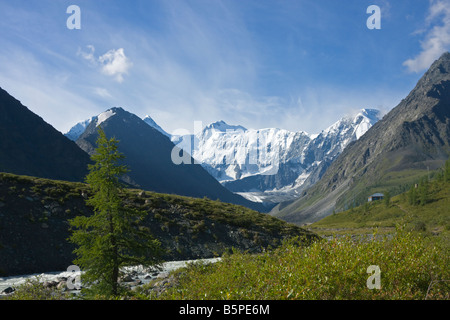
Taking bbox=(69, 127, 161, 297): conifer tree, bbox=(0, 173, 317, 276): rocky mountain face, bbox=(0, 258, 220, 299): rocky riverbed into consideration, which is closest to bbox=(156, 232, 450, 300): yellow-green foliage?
bbox=(69, 127, 161, 297): conifer tree

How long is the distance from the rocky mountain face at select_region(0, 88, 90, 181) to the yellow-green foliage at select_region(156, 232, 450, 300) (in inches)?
6985

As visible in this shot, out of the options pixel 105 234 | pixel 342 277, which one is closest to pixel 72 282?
pixel 105 234

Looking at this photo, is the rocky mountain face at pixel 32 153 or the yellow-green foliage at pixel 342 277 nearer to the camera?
the yellow-green foliage at pixel 342 277

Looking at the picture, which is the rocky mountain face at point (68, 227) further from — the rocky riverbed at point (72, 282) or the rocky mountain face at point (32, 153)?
the rocky mountain face at point (32, 153)

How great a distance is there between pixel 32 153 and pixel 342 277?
682ft

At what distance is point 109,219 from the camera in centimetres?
1622

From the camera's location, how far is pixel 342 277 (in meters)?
11.7

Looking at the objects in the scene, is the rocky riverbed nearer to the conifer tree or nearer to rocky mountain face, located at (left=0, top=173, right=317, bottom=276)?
rocky mountain face, located at (left=0, top=173, right=317, bottom=276)

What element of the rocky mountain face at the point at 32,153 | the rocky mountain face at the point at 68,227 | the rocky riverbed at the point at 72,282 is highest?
the rocky mountain face at the point at 32,153

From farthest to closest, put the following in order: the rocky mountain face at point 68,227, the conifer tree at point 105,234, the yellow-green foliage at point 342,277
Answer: the rocky mountain face at point 68,227 < the conifer tree at point 105,234 < the yellow-green foliage at point 342,277

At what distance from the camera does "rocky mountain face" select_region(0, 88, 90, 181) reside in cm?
16564

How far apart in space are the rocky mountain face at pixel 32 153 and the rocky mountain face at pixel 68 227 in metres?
142

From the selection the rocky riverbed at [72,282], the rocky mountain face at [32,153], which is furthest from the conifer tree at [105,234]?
the rocky mountain face at [32,153]

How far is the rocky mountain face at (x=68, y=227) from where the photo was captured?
28.9 metres
